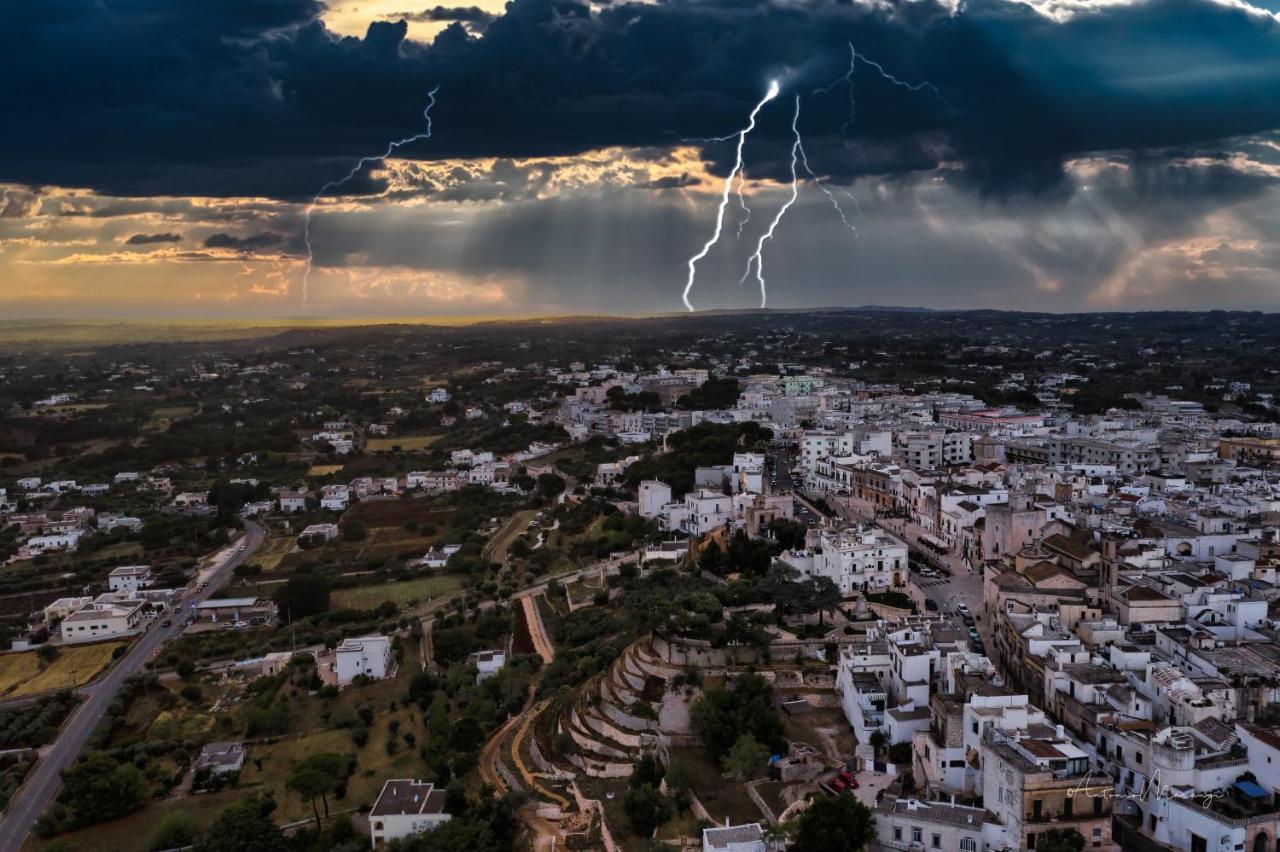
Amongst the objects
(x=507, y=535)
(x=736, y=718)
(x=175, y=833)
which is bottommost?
(x=175, y=833)

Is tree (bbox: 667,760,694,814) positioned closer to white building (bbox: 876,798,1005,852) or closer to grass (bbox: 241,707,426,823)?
white building (bbox: 876,798,1005,852)

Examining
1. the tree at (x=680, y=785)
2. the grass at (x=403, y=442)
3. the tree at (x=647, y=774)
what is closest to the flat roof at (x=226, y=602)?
the tree at (x=647, y=774)

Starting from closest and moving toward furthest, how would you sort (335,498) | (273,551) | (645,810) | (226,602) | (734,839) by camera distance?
(734,839) < (645,810) < (226,602) < (273,551) < (335,498)

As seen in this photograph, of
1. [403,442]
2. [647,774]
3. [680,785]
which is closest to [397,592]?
[647,774]

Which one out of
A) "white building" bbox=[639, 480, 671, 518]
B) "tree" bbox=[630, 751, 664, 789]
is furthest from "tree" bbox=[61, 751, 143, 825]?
"white building" bbox=[639, 480, 671, 518]

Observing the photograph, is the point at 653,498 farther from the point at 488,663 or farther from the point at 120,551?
A: the point at 120,551

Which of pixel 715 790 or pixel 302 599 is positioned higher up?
pixel 715 790

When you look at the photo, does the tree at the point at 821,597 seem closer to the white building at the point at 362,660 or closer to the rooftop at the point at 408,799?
the rooftop at the point at 408,799
